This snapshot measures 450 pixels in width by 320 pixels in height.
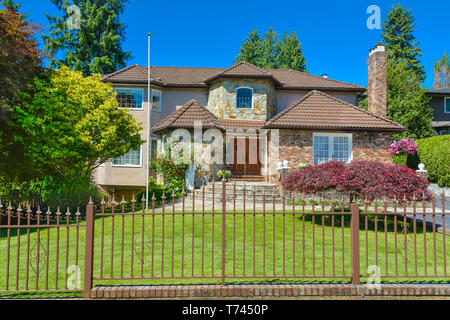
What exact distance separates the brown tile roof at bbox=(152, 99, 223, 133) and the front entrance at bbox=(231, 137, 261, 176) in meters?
2.06

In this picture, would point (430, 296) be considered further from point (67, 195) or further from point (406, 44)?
point (406, 44)

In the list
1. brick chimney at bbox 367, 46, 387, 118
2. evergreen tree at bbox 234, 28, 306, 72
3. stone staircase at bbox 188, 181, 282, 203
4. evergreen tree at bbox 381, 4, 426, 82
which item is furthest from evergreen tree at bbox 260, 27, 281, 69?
stone staircase at bbox 188, 181, 282, 203

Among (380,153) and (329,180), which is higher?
(380,153)

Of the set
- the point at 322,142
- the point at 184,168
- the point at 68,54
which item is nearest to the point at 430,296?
the point at 322,142

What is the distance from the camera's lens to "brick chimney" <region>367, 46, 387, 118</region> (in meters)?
20.5

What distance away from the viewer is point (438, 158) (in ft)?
63.9

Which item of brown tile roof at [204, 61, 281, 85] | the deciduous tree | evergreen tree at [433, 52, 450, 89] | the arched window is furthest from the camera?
evergreen tree at [433, 52, 450, 89]

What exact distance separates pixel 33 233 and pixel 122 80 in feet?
39.8

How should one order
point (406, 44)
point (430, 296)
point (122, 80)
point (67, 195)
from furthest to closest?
point (406, 44), point (122, 80), point (67, 195), point (430, 296)

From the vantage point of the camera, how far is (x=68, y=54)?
101 feet

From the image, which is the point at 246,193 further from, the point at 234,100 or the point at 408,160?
the point at 408,160

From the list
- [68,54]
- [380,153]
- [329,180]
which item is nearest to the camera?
[329,180]

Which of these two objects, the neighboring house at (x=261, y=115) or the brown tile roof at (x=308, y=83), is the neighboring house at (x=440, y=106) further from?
the brown tile roof at (x=308, y=83)

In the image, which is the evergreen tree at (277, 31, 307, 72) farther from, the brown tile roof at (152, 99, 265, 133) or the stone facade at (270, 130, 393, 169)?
the stone facade at (270, 130, 393, 169)
